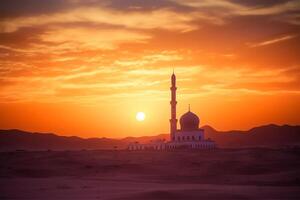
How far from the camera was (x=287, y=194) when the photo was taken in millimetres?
32781

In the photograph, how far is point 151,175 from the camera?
46.9m

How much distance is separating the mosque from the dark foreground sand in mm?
18001

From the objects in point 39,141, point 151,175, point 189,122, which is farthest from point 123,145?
point 151,175

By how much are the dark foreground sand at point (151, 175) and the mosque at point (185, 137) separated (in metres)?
18.0

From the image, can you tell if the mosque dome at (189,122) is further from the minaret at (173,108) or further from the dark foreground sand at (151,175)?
the dark foreground sand at (151,175)

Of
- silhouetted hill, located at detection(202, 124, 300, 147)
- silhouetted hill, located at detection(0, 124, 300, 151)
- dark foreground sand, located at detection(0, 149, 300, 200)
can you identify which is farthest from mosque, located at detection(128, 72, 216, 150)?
silhouetted hill, located at detection(202, 124, 300, 147)

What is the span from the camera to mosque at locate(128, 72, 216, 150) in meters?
78.5

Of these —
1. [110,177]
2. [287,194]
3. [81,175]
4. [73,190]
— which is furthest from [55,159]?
[287,194]

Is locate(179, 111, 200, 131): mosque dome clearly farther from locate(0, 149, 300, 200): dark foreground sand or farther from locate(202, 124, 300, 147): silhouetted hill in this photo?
locate(202, 124, 300, 147): silhouetted hill

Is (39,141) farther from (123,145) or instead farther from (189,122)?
(189,122)

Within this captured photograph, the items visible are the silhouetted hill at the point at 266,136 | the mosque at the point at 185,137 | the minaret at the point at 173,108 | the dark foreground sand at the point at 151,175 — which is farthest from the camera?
the silhouetted hill at the point at 266,136

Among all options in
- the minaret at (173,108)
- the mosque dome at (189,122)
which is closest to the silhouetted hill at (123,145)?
the minaret at (173,108)

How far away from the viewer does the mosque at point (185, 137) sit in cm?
7850

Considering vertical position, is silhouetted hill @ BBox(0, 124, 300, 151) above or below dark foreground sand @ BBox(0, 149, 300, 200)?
above
